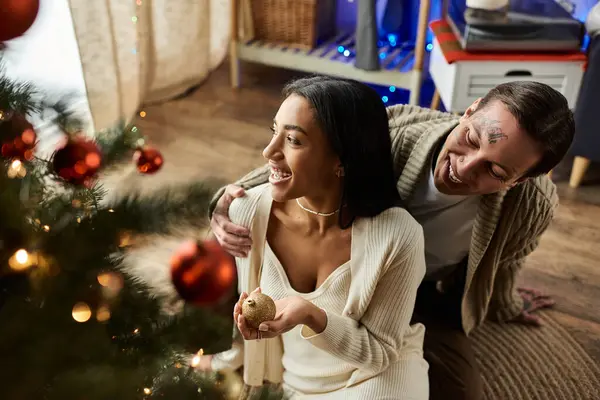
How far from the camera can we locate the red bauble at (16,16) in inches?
20.8

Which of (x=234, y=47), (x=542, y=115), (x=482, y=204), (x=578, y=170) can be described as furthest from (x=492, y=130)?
(x=234, y=47)

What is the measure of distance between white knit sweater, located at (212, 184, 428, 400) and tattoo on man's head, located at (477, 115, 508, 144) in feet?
0.65

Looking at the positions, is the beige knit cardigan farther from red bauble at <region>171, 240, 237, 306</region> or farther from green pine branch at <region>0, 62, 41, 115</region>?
green pine branch at <region>0, 62, 41, 115</region>

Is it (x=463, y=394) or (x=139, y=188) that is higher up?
(x=139, y=188)

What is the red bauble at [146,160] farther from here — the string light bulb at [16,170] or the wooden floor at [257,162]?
the wooden floor at [257,162]

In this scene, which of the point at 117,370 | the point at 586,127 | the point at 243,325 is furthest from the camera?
the point at 586,127

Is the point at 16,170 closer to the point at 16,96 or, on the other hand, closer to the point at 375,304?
the point at 16,96

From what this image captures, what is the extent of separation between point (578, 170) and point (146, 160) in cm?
185

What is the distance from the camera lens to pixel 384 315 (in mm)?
1058

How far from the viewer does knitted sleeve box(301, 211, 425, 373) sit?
1024 mm

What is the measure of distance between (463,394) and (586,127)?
117 cm

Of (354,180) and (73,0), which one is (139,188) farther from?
(73,0)

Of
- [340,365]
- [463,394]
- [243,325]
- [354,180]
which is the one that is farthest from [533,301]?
[243,325]

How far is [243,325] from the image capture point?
34.4 inches
